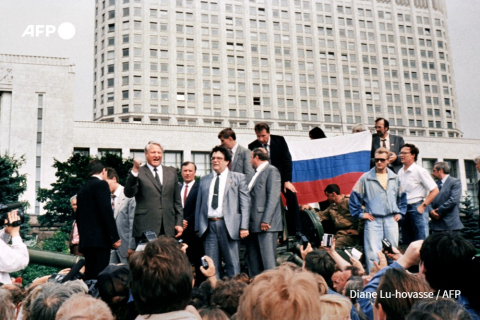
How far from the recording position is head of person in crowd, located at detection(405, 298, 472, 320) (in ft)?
7.21

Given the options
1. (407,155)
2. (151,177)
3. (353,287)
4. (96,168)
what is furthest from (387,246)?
(407,155)

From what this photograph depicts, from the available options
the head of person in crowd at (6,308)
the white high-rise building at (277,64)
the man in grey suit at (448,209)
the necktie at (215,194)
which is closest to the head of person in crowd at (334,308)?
the head of person in crowd at (6,308)

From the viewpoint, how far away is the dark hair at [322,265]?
4.11 meters

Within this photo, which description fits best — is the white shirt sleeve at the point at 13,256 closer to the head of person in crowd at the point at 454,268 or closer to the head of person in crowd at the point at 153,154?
the head of person in crowd at the point at 153,154

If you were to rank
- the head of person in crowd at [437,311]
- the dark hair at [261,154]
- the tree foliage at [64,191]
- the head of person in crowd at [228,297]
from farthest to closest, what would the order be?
the tree foliage at [64,191] < the dark hair at [261,154] < the head of person in crowd at [228,297] < the head of person in crowd at [437,311]

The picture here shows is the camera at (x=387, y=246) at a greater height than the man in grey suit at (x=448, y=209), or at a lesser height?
lesser

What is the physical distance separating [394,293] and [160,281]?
1.24 m

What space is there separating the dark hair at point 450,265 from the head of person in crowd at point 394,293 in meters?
0.13

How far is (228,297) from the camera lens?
350 centimetres

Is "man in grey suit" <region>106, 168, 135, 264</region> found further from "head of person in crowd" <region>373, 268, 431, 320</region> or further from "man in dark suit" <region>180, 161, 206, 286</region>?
"head of person in crowd" <region>373, 268, 431, 320</region>

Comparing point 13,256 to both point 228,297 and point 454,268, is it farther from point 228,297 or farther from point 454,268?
point 454,268

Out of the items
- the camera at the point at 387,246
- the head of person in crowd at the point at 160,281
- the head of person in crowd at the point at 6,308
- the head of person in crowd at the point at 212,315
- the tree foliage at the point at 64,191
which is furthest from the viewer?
the tree foliage at the point at 64,191

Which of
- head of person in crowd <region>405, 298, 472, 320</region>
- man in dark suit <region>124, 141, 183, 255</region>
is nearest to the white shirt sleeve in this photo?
man in dark suit <region>124, 141, 183, 255</region>

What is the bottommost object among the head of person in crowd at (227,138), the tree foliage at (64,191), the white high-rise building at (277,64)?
the head of person in crowd at (227,138)
